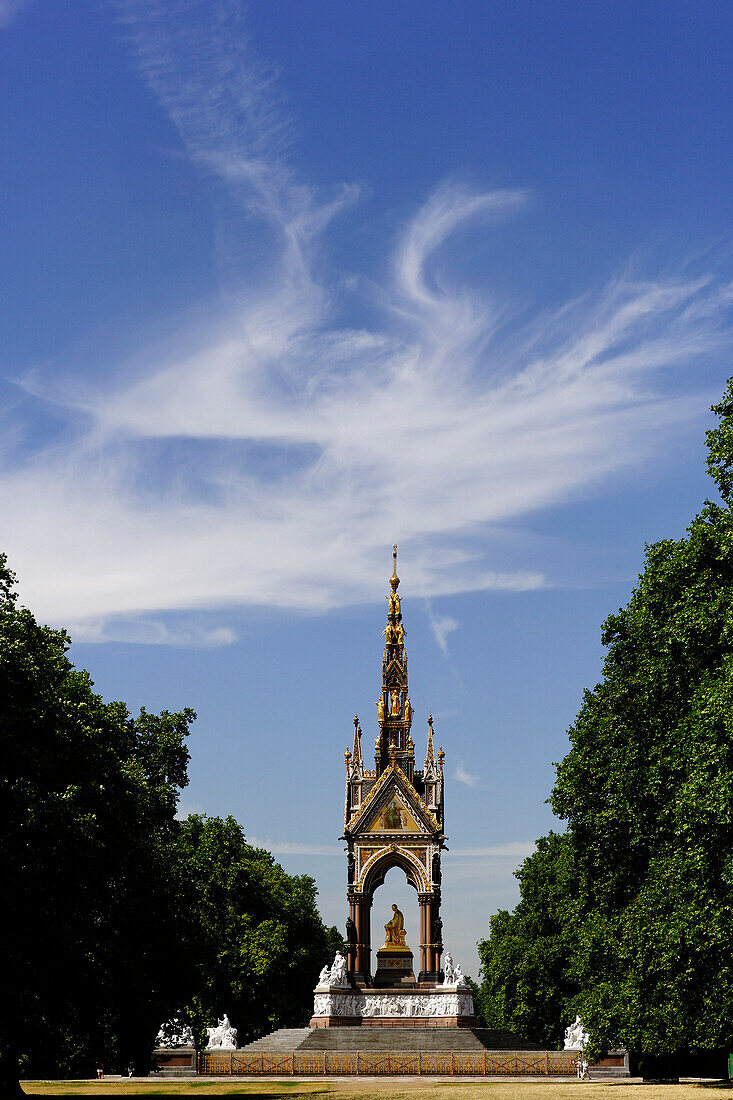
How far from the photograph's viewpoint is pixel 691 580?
3478 cm

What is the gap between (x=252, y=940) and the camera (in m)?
72.8

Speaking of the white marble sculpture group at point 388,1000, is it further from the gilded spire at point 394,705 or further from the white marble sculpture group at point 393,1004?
the gilded spire at point 394,705

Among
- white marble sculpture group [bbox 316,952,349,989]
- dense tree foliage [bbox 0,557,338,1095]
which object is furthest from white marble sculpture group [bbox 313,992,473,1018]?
dense tree foliage [bbox 0,557,338,1095]

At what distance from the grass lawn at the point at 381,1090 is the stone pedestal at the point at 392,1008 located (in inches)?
400

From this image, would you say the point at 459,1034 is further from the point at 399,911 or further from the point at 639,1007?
the point at 639,1007

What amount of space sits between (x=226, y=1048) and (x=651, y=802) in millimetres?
33232

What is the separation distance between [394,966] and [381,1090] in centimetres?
2915

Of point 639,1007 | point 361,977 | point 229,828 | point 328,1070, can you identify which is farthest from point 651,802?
point 229,828

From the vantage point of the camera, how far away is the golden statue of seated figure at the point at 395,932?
223 ft

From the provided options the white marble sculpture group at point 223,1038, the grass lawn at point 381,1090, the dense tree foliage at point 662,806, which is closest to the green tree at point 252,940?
the white marble sculpture group at point 223,1038

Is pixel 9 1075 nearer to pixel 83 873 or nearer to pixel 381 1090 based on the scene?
pixel 83 873

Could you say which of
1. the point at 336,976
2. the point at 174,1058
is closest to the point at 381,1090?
the point at 336,976

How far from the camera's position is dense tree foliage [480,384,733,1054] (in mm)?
29375

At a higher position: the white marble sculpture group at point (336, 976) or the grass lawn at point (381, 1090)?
the white marble sculpture group at point (336, 976)
